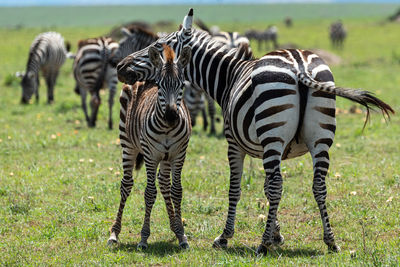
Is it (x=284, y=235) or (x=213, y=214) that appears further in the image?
(x=213, y=214)

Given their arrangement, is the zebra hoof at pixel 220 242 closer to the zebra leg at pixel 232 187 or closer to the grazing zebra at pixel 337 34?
the zebra leg at pixel 232 187

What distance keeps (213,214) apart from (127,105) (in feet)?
6.15

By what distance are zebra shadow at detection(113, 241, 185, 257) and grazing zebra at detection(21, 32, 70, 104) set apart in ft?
39.3

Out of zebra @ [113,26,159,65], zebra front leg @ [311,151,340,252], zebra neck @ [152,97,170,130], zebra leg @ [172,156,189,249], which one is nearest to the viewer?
zebra front leg @ [311,151,340,252]

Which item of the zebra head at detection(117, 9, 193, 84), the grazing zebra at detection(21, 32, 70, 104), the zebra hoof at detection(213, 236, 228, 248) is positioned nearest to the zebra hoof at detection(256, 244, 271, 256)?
the zebra hoof at detection(213, 236, 228, 248)

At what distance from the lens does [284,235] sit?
21.8 feet

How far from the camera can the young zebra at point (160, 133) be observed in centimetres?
578

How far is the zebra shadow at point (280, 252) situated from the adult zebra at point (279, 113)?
0.37 ft

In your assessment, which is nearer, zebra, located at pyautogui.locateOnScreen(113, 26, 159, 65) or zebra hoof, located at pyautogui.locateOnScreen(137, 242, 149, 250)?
zebra hoof, located at pyautogui.locateOnScreen(137, 242, 149, 250)

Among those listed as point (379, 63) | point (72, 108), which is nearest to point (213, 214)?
point (72, 108)

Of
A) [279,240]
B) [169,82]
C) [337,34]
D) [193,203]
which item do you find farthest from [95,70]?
[337,34]

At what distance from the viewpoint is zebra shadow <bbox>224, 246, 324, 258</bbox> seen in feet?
18.8

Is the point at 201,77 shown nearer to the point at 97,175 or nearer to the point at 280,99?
the point at 280,99

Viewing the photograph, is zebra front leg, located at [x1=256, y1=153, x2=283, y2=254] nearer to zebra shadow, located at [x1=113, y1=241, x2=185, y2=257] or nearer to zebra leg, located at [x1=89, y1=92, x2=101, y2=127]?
zebra shadow, located at [x1=113, y1=241, x2=185, y2=257]
